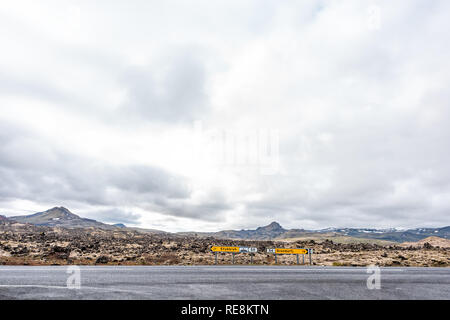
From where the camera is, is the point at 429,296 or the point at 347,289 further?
the point at 347,289

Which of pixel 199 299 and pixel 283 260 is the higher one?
pixel 199 299

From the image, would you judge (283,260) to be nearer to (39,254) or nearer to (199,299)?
(39,254)
